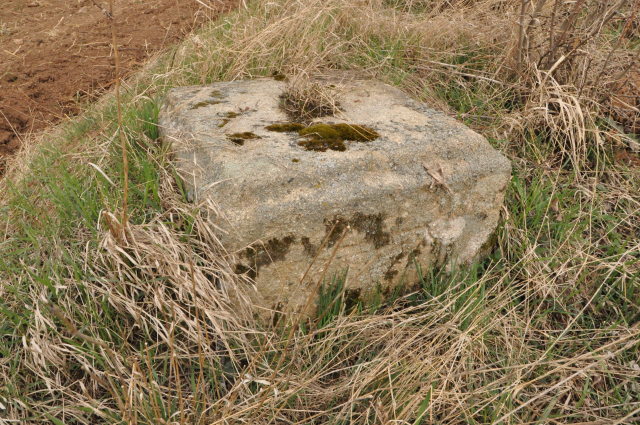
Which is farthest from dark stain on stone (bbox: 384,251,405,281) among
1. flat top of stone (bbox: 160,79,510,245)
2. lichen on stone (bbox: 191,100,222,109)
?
lichen on stone (bbox: 191,100,222,109)

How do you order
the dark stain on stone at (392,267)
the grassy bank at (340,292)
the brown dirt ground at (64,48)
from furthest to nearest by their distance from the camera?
the brown dirt ground at (64,48) < the dark stain on stone at (392,267) < the grassy bank at (340,292)

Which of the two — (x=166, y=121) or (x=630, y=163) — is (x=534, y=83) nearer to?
(x=630, y=163)

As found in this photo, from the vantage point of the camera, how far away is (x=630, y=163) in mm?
2607

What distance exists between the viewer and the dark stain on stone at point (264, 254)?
1.71 meters

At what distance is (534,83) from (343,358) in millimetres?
1711

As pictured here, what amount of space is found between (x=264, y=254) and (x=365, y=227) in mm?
357

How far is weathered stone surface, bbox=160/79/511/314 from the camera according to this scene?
5.67 ft

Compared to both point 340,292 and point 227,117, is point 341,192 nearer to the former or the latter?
point 340,292

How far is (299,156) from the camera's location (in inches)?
73.7

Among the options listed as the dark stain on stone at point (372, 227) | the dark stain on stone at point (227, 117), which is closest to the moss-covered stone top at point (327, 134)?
the dark stain on stone at point (227, 117)

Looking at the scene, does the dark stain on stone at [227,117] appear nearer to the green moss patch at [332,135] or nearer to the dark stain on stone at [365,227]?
the green moss patch at [332,135]

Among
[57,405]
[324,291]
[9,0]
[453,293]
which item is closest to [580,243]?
[453,293]

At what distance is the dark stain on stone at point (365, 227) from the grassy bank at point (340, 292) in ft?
0.75

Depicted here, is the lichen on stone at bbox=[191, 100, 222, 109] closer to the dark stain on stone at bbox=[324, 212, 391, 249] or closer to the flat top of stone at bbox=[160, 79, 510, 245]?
the flat top of stone at bbox=[160, 79, 510, 245]
